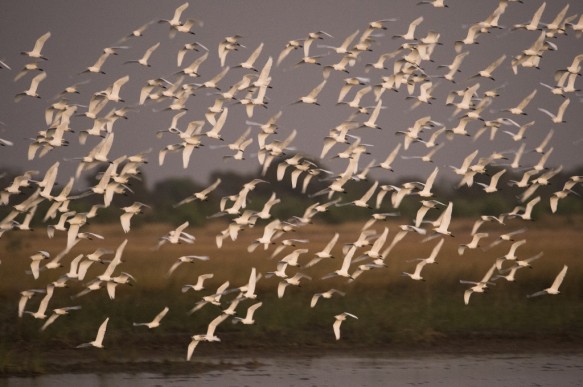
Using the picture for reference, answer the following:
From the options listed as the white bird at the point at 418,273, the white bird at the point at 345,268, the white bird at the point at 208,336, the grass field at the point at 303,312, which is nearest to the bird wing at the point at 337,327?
the grass field at the point at 303,312

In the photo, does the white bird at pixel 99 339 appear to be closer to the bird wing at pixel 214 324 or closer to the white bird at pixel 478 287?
the bird wing at pixel 214 324

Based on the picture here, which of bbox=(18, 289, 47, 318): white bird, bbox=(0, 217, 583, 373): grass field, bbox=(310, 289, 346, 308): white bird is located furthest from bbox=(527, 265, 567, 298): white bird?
bbox=(18, 289, 47, 318): white bird

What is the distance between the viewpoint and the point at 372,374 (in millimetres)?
32844

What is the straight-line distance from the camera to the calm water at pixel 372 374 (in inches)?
1260

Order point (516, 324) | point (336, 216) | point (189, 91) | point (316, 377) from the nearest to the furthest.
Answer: point (316, 377) < point (516, 324) < point (189, 91) < point (336, 216)

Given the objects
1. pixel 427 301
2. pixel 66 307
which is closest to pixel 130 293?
pixel 66 307

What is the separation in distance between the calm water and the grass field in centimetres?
56

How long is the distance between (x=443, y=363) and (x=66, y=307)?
8.04 metres

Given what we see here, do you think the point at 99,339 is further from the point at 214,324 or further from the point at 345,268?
the point at 345,268

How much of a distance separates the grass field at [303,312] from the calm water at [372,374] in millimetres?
559

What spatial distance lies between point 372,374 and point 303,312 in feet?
9.39

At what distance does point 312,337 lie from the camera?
114 ft

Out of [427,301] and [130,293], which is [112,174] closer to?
[130,293]

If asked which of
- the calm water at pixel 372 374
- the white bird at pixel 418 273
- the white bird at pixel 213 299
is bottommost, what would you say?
the calm water at pixel 372 374
